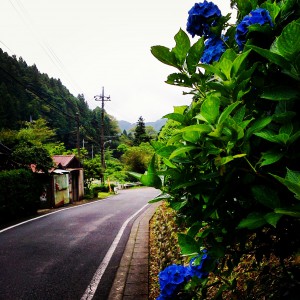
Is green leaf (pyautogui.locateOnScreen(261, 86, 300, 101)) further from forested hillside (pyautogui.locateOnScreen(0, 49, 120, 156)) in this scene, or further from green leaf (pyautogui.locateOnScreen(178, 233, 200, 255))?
forested hillside (pyautogui.locateOnScreen(0, 49, 120, 156))

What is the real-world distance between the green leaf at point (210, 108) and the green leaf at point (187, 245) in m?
0.50

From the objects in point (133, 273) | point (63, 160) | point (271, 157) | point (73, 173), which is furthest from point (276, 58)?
point (73, 173)

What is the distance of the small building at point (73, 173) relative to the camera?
19.9 m

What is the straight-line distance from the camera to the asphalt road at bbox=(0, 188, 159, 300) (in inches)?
163

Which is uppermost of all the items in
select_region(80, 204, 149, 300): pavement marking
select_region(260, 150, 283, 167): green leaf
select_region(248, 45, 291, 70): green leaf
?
select_region(248, 45, 291, 70): green leaf

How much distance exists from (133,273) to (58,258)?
6.59 ft

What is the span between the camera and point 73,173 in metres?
21.6

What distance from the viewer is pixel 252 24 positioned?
0.95 m

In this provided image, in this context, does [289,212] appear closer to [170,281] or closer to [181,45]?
[181,45]

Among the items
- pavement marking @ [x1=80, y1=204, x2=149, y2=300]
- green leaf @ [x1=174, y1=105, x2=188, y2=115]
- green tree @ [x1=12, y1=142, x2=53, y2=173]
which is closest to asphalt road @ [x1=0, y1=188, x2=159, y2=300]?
pavement marking @ [x1=80, y1=204, x2=149, y2=300]

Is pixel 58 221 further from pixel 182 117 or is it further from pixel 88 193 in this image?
pixel 88 193

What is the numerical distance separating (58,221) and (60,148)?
26840 mm

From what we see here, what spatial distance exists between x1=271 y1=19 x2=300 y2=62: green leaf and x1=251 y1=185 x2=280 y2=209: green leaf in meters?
0.39

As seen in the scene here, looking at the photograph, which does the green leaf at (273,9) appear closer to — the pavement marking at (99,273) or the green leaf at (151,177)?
the green leaf at (151,177)
